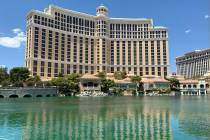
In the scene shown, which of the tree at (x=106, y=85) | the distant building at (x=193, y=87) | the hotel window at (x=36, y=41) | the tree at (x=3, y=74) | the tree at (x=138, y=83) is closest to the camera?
the tree at (x=3, y=74)

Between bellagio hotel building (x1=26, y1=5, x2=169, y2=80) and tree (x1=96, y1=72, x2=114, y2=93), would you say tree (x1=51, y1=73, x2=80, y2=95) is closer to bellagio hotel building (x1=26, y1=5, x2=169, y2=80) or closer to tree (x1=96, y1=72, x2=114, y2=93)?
tree (x1=96, y1=72, x2=114, y2=93)

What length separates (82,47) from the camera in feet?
619

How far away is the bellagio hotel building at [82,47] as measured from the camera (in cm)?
16825

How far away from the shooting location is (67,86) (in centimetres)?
13725

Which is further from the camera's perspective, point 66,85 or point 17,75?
point 66,85

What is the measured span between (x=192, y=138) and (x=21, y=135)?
594 inches

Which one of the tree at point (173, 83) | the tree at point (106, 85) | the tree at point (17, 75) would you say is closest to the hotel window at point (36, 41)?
the tree at point (17, 75)

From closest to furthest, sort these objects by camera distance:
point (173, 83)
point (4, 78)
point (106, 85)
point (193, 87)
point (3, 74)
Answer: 1. point (4, 78)
2. point (3, 74)
3. point (106, 85)
4. point (173, 83)
5. point (193, 87)

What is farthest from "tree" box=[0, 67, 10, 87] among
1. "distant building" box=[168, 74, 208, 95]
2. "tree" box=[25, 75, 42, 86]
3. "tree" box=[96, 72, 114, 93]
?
"distant building" box=[168, 74, 208, 95]

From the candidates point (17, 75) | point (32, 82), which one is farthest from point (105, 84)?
point (17, 75)

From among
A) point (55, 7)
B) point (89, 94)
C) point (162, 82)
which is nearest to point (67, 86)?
point (89, 94)

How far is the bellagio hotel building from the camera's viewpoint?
16825cm

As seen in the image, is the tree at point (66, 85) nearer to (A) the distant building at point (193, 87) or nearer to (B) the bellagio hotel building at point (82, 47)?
(B) the bellagio hotel building at point (82, 47)

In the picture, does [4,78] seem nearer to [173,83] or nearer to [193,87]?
[173,83]
